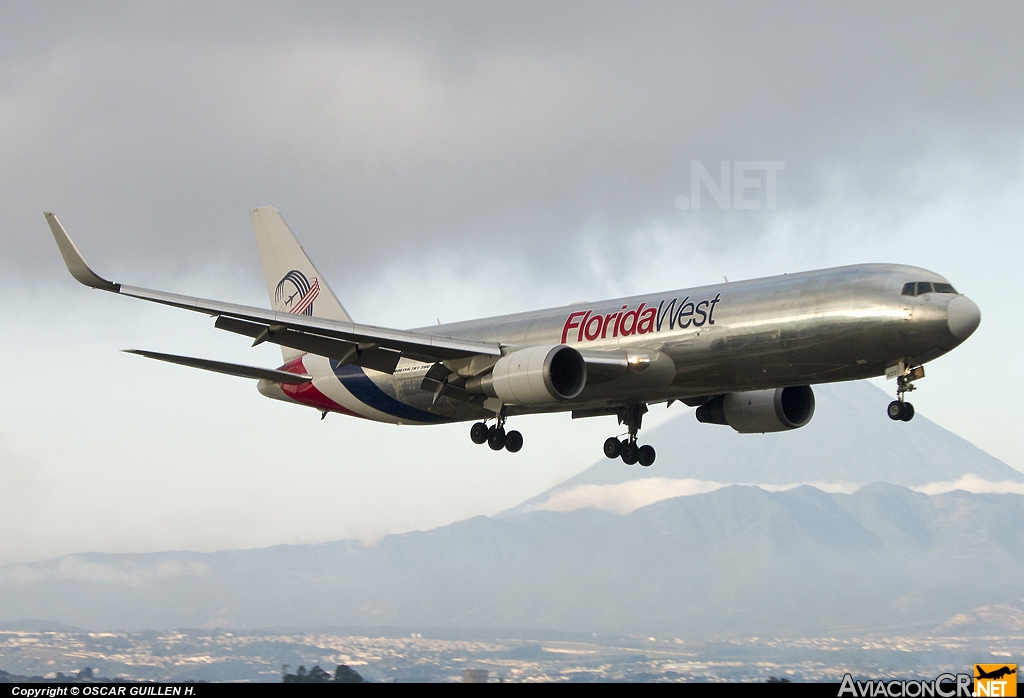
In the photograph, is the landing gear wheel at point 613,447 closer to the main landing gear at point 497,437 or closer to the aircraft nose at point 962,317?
the main landing gear at point 497,437

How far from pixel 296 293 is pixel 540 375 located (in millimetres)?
14944

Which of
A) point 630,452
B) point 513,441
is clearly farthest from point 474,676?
point 630,452

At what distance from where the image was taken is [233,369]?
36.3 meters

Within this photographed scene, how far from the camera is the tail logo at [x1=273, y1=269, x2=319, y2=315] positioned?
41188 millimetres

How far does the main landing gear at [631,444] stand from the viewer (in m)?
36.0

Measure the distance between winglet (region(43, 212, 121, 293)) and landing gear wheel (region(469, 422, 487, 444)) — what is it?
11844 millimetres

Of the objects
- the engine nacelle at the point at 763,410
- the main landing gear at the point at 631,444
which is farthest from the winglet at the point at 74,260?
the engine nacelle at the point at 763,410

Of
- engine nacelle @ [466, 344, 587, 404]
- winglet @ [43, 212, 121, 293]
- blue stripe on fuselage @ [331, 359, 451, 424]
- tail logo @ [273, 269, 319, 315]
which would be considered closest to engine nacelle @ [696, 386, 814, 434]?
engine nacelle @ [466, 344, 587, 404]

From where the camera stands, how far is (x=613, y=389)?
32344 mm

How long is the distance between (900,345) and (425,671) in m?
19.0

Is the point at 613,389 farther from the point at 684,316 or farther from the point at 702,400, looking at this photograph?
the point at 702,400

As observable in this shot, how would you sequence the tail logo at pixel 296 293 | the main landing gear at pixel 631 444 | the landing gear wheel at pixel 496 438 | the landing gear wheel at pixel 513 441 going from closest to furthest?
the landing gear wheel at pixel 496 438 → the landing gear wheel at pixel 513 441 → the main landing gear at pixel 631 444 → the tail logo at pixel 296 293

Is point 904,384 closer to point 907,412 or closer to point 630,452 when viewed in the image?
point 907,412

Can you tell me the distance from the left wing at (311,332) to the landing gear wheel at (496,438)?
126 inches
